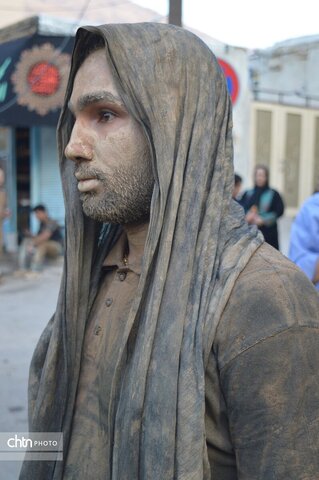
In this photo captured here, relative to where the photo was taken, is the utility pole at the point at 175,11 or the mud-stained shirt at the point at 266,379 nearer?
the mud-stained shirt at the point at 266,379

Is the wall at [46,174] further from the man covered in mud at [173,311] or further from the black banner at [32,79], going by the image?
the man covered in mud at [173,311]

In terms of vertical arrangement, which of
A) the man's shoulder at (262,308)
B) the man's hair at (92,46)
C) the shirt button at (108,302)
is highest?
the man's hair at (92,46)

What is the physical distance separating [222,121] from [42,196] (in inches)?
426

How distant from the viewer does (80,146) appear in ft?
4.30

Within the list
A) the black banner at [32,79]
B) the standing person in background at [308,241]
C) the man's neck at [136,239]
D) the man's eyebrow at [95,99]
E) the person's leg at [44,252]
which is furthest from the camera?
the person's leg at [44,252]

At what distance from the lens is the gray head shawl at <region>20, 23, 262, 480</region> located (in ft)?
3.66

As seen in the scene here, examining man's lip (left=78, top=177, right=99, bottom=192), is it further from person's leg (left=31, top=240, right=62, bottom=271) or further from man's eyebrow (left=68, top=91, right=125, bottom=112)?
person's leg (left=31, top=240, right=62, bottom=271)

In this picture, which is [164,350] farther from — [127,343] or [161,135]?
[161,135]

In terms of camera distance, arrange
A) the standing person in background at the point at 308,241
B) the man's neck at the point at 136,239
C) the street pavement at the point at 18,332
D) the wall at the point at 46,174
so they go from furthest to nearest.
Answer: the wall at the point at 46,174 < the street pavement at the point at 18,332 < the standing person in background at the point at 308,241 < the man's neck at the point at 136,239

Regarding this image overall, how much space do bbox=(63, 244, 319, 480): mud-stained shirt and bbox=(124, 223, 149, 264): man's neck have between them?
306 mm

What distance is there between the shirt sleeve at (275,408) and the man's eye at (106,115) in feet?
1.95

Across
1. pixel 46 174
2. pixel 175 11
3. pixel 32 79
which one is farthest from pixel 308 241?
pixel 46 174

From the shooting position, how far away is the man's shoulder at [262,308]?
1112mm

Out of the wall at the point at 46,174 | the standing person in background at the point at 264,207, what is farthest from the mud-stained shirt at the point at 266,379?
the wall at the point at 46,174
